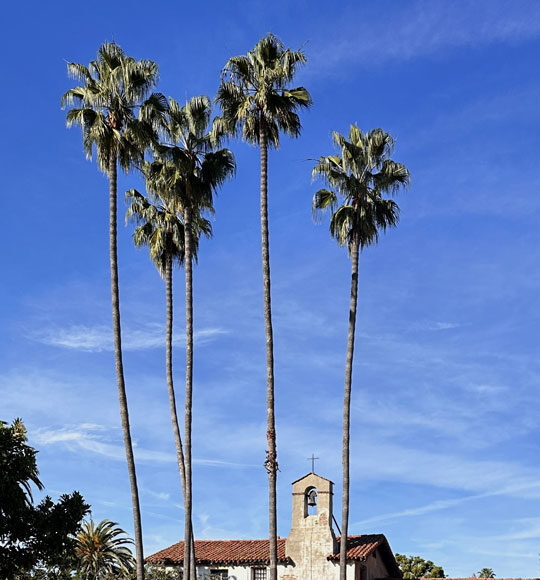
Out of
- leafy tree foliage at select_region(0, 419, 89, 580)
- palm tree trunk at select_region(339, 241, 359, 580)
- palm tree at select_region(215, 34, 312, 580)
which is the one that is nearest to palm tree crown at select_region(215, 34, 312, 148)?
palm tree at select_region(215, 34, 312, 580)

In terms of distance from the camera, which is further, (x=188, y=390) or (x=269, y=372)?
(x=188, y=390)

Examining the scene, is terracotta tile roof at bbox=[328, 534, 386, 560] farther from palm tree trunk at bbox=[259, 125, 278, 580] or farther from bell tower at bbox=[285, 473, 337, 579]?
palm tree trunk at bbox=[259, 125, 278, 580]

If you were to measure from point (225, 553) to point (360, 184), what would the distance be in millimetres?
23029

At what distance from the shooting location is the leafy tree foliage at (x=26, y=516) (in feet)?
95.2

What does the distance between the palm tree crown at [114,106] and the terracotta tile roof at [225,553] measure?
2390 centimetres

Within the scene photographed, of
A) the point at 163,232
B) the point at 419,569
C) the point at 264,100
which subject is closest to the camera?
the point at 264,100

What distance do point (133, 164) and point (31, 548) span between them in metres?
15.6

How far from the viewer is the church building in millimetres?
46344

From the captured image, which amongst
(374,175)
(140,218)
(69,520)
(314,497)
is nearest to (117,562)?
(314,497)

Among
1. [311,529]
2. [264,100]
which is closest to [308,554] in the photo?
[311,529]

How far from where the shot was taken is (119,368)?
3381cm

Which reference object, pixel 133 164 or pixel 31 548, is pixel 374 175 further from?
pixel 31 548

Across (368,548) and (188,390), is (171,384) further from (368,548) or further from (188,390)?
(368,548)

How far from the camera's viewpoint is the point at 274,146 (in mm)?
37188
